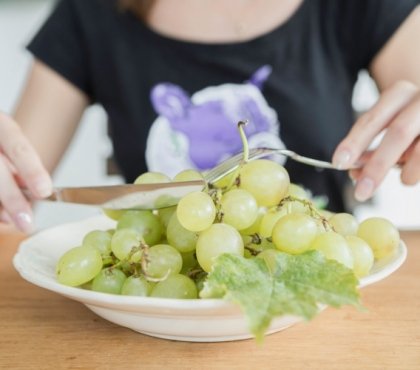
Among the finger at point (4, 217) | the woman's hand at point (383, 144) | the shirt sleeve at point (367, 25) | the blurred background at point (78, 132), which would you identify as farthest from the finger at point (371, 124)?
the blurred background at point (78, 132)

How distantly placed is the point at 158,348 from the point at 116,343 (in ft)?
0.13

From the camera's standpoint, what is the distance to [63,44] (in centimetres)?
111

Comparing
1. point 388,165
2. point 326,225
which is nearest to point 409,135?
point 388,165

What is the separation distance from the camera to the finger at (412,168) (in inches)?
26.6

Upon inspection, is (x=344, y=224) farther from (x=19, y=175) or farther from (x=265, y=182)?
(x=19, y=175)

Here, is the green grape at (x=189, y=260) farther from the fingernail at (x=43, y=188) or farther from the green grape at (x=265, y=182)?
the fingernail at (x=43, y=188)

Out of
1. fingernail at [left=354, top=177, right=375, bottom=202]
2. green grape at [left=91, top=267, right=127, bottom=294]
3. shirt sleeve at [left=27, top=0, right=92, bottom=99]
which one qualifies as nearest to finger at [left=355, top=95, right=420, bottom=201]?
fingernail at [left=354, top=177, right=375, bottom=202]

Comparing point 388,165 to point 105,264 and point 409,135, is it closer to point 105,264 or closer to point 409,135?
→ point 409,135

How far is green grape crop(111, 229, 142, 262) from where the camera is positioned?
1.63 ft

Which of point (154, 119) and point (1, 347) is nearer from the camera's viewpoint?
point (1, 347)

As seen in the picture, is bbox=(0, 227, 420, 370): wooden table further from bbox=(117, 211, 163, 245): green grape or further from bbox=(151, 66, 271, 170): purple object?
bbox=(151, 66, 271, 170): purple object

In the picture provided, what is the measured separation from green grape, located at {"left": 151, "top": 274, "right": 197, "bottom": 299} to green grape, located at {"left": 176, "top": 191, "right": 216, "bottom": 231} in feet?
0.15

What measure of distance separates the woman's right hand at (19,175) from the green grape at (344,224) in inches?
13.0

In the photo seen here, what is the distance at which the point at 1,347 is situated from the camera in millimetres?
489
